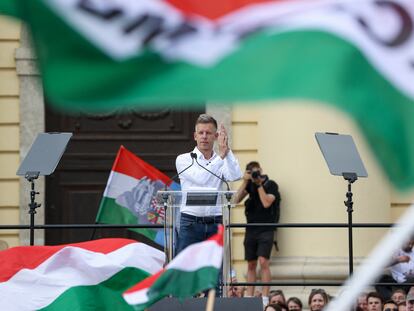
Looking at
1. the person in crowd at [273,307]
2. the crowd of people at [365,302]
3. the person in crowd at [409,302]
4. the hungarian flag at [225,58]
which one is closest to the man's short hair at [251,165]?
the crowd of people at [365,302]

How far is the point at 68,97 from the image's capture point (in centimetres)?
539

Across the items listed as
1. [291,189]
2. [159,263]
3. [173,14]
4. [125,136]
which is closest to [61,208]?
[125,136]

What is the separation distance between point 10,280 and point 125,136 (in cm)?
590

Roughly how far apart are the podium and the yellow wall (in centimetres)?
517

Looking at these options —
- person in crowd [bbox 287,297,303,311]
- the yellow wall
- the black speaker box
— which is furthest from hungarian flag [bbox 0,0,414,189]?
the yellow wall

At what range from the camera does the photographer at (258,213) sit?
592 inches

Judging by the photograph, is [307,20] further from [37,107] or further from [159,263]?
[37,107]

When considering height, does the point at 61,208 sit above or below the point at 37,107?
below

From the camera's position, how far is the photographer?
15.0 metres

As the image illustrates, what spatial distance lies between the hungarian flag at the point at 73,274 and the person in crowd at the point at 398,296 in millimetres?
2645

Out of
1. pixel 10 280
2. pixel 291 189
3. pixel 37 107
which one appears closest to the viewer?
pixel 10 280

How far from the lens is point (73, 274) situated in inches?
461

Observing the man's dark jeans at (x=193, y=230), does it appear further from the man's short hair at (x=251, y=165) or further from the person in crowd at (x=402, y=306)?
the man's short hair at (x=251, y=165)

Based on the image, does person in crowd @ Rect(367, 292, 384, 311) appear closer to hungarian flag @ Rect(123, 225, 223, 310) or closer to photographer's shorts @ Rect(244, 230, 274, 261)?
photographer's shorts @ Rect(244, 230, 274, 261)
